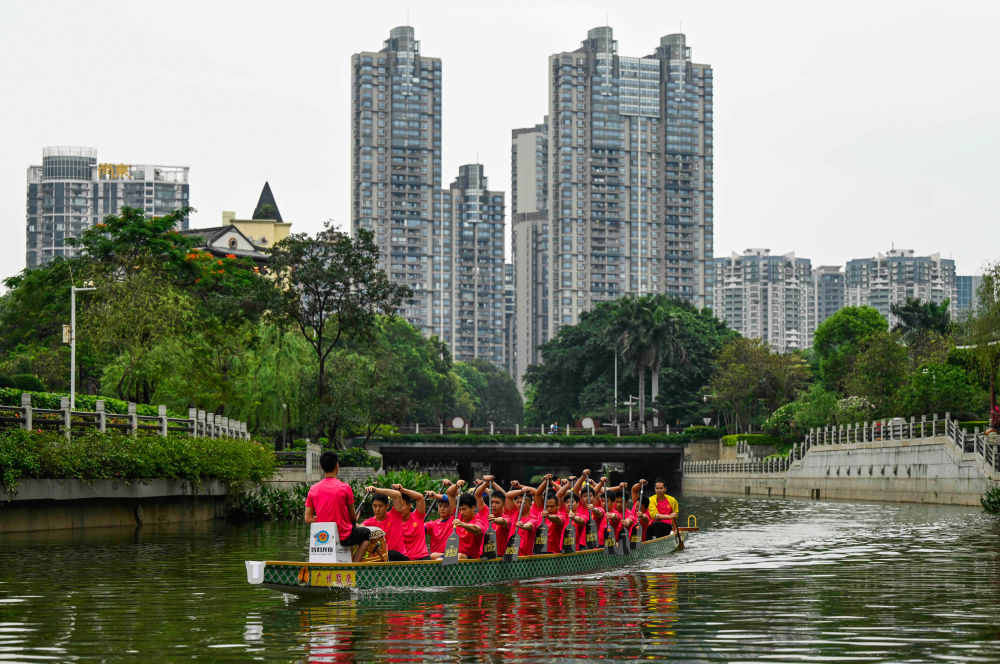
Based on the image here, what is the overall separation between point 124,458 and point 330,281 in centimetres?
2511

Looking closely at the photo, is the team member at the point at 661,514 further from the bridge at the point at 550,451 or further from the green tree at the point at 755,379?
the green tree at the point at 755,379

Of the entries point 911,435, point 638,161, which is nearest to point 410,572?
point 911,435

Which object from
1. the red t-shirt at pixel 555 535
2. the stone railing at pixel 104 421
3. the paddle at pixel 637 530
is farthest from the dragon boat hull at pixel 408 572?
the stone railing at pixel 104 421

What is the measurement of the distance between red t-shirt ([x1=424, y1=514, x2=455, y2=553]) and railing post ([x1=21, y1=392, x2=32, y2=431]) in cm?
1384

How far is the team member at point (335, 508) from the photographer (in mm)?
17281

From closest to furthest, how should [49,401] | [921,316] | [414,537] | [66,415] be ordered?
[414,537]
[66,415]
[49,401]
[921,316]

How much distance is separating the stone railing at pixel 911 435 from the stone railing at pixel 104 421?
1077 inches

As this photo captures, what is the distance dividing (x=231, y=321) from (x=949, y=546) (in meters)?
37.0

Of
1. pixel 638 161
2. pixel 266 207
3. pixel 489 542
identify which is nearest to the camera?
pixel 489 542

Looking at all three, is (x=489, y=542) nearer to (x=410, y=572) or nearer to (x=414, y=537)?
(x=414, y=537)

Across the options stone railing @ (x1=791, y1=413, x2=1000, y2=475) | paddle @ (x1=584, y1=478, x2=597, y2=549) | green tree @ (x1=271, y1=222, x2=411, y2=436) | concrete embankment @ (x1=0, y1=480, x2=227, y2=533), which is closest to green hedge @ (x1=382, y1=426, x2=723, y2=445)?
stone railing @ (x1=791, y1=413, x2=1000, y2=475)

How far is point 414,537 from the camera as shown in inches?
755

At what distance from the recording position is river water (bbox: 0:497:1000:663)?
527 inches

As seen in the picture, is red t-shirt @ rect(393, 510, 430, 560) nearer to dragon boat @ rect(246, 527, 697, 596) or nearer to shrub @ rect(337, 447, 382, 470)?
dragon boat @ rect(246, 527, 697, 596)
